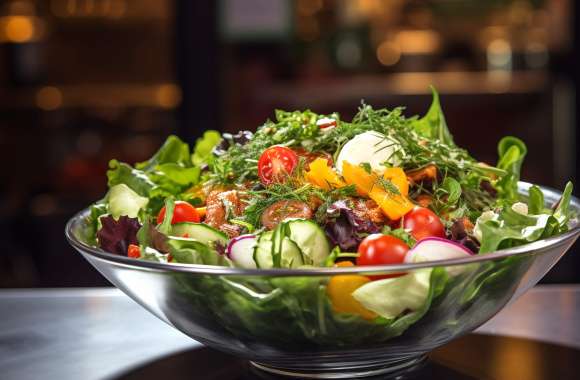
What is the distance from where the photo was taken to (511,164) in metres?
1.63

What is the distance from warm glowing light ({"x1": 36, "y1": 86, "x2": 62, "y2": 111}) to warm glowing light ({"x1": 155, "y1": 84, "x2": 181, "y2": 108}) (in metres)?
0.39

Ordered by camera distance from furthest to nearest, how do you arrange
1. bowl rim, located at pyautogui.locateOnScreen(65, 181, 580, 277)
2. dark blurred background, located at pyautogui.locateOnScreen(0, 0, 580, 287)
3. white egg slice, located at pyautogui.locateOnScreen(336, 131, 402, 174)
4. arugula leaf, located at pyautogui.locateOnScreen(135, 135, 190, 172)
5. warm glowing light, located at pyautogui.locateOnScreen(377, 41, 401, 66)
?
warm glowing light, located at pyautogui.locateOnScreen(377, 41, 401, 66), dark blurred background, located at pyautogui.locateOnScreen(0, 0, 580, 287), arugula leaf, located at pyautogui.locateOnScreen(135, 135, 190, 172), white egg slice, located at pyautogui.locateOnScreen(336, 131, 402, 174), bowl rim, located at pyautogui.locateOnScreen(65, 181, 580, 277)

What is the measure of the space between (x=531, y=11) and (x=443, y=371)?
117 inches

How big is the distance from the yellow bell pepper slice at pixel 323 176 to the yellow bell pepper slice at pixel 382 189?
0.05ft

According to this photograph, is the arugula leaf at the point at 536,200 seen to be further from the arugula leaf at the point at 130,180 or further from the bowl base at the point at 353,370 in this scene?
the arugula leaf at the point at 130,180

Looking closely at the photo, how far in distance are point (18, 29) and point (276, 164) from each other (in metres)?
3.02

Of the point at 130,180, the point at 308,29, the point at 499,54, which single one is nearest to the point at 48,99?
the point at 308,29

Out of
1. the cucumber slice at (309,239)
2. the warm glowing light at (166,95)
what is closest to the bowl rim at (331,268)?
the cucumber slice at (309,239)

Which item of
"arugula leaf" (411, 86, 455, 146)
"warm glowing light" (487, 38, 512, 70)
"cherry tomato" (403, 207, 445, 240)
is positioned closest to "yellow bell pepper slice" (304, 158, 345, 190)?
"cherry tomato" (403, 207, 445, 240)

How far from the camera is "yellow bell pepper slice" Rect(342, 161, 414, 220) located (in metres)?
1.19

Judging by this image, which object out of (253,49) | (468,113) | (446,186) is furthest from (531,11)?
(446,186)

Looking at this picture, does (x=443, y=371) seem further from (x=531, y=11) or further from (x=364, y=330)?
(x=531, y=11)

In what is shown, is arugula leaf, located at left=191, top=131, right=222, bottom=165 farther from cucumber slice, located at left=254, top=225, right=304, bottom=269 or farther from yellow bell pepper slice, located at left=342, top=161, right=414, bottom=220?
cucumber slice, located at left=254, top=225, right=304, bottom=269

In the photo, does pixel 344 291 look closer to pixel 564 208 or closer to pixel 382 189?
pixel 382 189
